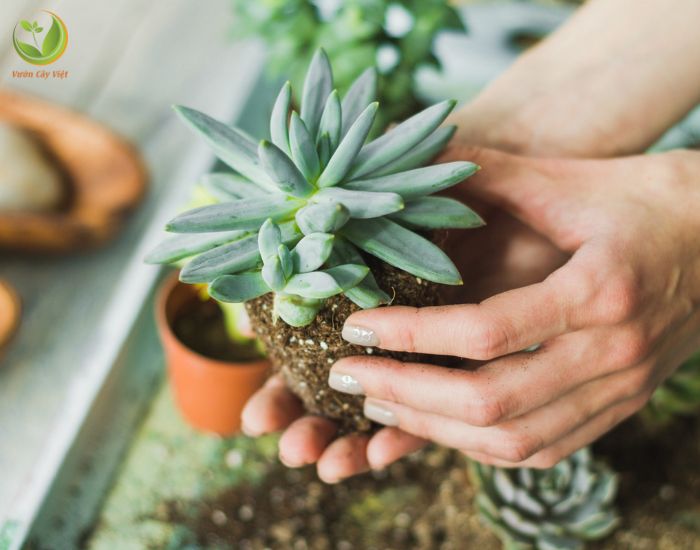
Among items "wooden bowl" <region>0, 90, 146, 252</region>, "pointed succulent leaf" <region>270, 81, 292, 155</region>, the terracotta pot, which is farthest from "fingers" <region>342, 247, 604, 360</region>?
"wooden bowl" <region>0, 90, 146, 252</region>

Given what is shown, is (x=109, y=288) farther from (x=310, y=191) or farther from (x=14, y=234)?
(x=310, y=191)

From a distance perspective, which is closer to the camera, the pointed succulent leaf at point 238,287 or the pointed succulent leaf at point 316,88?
the pointed succulent leaf at point 238,287

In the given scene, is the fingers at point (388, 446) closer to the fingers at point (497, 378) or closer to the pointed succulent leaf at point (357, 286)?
the fingers at point (497, 378)

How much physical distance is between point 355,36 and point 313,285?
0.89m

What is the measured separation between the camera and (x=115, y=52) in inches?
64.9

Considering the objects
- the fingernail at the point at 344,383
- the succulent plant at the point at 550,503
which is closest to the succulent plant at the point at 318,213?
the fingernail at the point at 344,383

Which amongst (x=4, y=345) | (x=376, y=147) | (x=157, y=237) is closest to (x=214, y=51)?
(x=157, y=237)

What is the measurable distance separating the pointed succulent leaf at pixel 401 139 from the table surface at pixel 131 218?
2.23ft

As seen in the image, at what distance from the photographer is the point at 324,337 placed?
0.77 metres

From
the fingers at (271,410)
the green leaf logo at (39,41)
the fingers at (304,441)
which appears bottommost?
the fingers at (271,410)

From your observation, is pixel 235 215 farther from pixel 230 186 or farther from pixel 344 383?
pixel 344 383

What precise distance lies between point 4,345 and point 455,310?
775 millimetres

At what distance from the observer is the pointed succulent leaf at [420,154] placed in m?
0.74

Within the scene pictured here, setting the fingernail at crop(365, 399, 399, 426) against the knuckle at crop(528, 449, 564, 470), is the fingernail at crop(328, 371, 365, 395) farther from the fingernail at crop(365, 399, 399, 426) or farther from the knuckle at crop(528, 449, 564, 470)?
the knuckle at crop(528, 449, 564, 470)
